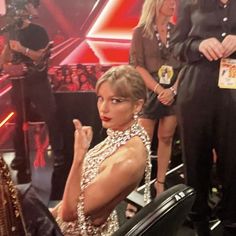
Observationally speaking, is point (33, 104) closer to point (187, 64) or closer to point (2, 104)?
point (2, 104)

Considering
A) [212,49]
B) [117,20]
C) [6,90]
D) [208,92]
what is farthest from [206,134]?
[6,90]

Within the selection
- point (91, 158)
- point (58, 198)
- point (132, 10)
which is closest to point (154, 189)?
point (58, 198)

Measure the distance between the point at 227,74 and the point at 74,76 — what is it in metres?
1.09

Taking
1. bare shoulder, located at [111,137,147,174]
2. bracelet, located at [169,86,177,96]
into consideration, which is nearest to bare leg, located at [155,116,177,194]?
bracelet, located at [169,86,177,96]

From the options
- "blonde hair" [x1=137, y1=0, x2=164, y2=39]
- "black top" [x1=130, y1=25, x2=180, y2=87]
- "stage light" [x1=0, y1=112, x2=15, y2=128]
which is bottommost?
"stage light" [x1=0, y1=112, x2=15, y2=128]

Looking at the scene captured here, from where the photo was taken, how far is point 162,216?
1.07 m

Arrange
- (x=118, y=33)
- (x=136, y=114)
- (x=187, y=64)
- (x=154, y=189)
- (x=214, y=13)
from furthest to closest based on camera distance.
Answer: (x=154, y=189) → (x=118, y=33) → (x=187, y=64) → (x=214, y=13) → (x=136, y=114)

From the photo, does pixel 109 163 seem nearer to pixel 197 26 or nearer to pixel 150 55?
pixel 197 26

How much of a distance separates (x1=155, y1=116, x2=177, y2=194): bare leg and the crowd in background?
0.54 metres

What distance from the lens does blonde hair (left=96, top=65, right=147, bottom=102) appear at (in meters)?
→ 1.54

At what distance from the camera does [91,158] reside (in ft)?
5.09

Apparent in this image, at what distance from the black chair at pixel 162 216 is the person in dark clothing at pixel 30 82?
1.67 metres

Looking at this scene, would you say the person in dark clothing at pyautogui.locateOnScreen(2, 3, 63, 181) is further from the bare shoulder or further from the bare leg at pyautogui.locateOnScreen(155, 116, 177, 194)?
the bare shoulder

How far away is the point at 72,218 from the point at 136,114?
1.48 feet
